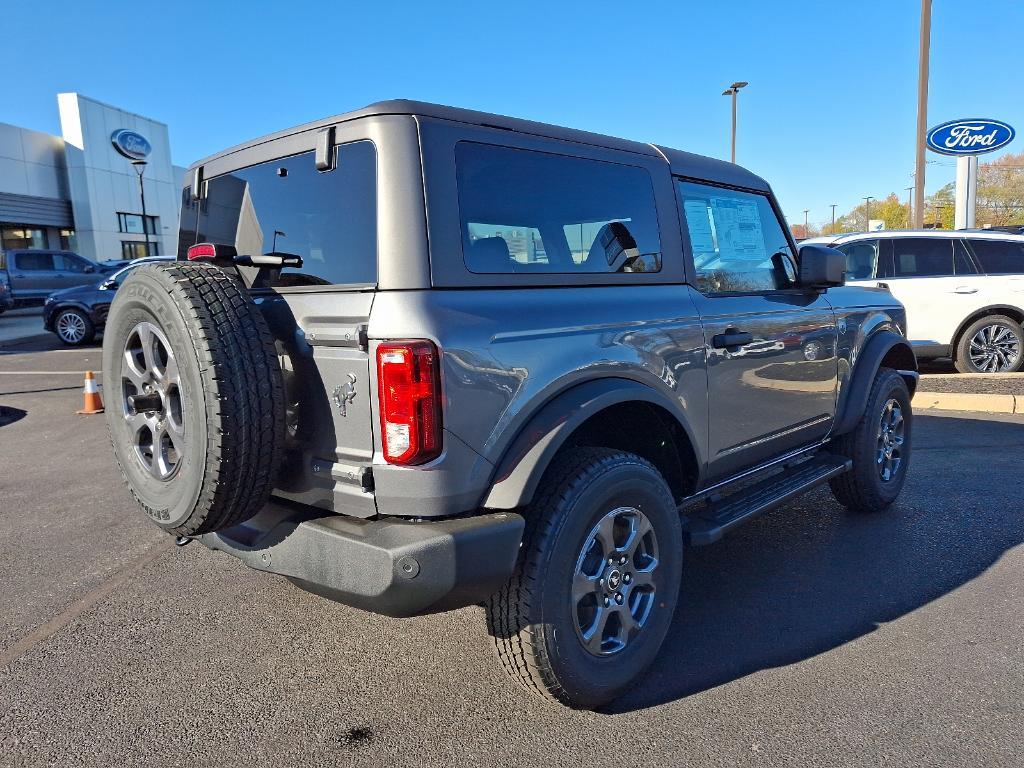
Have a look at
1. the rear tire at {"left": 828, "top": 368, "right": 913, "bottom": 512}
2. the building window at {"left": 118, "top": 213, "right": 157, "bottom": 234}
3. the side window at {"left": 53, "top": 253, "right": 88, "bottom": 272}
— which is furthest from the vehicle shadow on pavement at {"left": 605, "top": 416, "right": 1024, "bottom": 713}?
the building window at {"left": 118, "top": 213, "right": 157, "bottom": 234}

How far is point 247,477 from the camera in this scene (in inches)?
89.7

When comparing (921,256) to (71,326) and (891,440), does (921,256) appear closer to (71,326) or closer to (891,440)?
(891,440)

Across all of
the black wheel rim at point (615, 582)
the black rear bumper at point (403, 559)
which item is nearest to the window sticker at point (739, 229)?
the black wheel rim at point (615, 582)

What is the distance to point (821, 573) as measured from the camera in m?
3.67

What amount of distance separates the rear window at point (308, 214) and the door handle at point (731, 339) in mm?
1580

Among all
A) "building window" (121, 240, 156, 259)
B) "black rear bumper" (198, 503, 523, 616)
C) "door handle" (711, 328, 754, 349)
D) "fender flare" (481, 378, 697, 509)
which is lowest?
"black rear bumper" (198, 503, 523, 616)

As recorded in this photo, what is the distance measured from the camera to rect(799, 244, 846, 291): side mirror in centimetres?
372

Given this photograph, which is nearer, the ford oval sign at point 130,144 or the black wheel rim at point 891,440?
the black wheel rim at point 891,440

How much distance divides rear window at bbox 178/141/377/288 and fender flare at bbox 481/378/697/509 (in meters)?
0.70

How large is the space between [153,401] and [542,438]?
1.37m

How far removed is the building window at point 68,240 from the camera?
35.0 meters

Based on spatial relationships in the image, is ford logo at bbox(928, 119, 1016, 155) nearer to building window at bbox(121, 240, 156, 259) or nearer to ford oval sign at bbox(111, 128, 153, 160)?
building window at bbox(121, 240, 156, 259)

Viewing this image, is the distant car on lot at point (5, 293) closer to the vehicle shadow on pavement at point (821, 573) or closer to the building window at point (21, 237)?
the building window at point (21, 237)

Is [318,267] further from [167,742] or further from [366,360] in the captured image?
[167,742]
